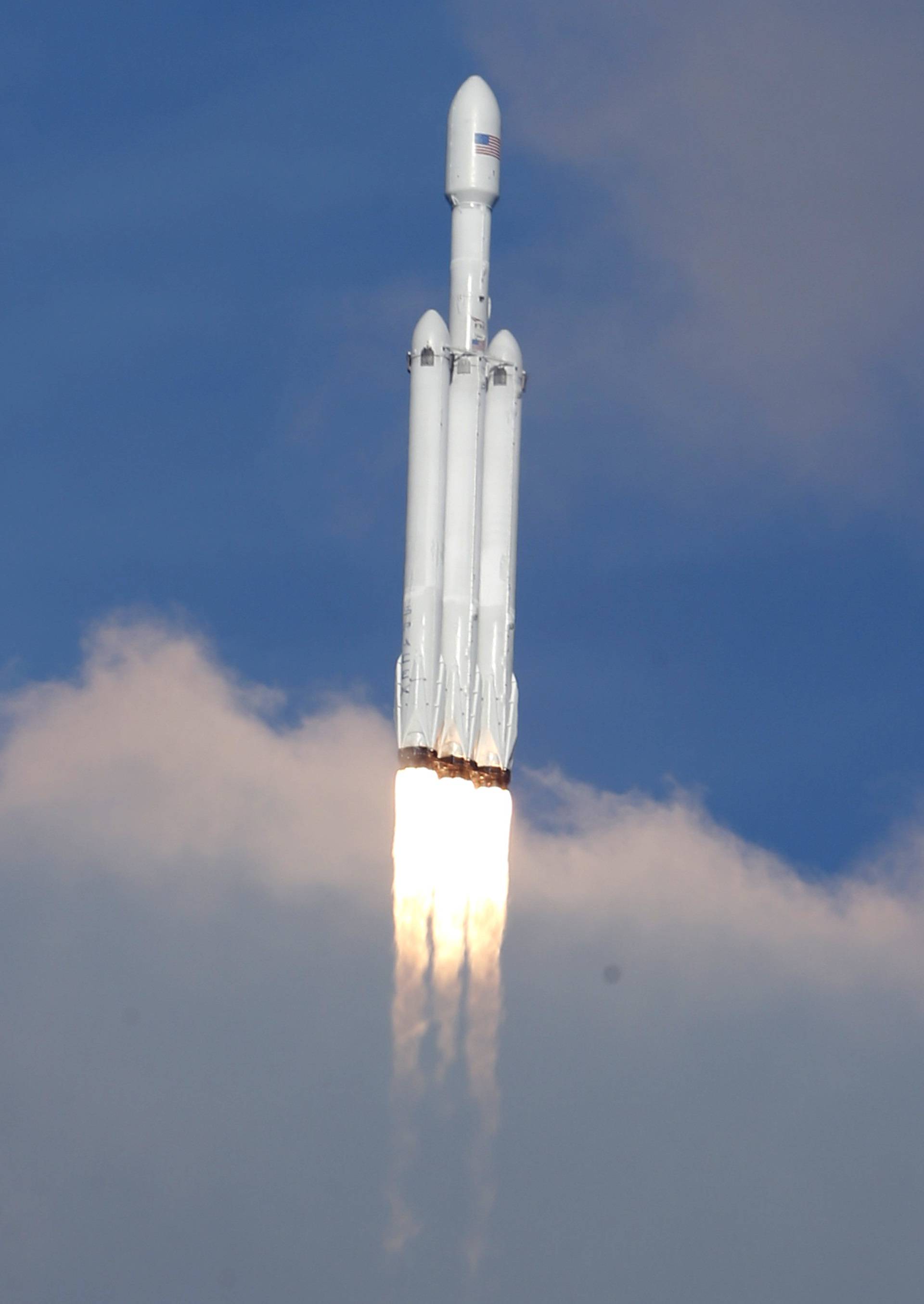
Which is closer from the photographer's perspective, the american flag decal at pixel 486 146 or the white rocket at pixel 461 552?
the white rocket at pixel 461 552

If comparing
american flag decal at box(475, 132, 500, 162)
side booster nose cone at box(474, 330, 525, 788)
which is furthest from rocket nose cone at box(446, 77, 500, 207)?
side booster nose cone at box(474, 330, 525, 788)

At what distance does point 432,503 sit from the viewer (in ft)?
332

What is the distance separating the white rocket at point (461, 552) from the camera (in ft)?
331

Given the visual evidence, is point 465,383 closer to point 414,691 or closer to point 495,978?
point 414,691

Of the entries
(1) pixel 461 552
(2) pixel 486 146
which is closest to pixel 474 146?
(2) pixel 486 146

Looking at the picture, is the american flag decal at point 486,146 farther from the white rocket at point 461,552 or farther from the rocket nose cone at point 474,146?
the white rocket at point 461,552

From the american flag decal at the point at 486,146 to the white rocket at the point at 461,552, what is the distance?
16.5ft

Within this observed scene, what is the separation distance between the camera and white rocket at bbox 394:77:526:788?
101m

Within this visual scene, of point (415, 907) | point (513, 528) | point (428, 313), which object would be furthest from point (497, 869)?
point (428, 313)

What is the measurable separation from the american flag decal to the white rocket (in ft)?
16.5

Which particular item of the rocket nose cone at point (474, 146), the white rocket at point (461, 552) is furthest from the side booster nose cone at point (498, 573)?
the rocket nose cone at point (474, 146)

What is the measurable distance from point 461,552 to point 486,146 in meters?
13.5

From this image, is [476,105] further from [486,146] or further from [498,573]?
[498,573]

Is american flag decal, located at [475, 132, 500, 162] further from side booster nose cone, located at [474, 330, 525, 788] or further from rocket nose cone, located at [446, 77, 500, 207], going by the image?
side booster nose cone, located at [474, 330, 525, 788]
